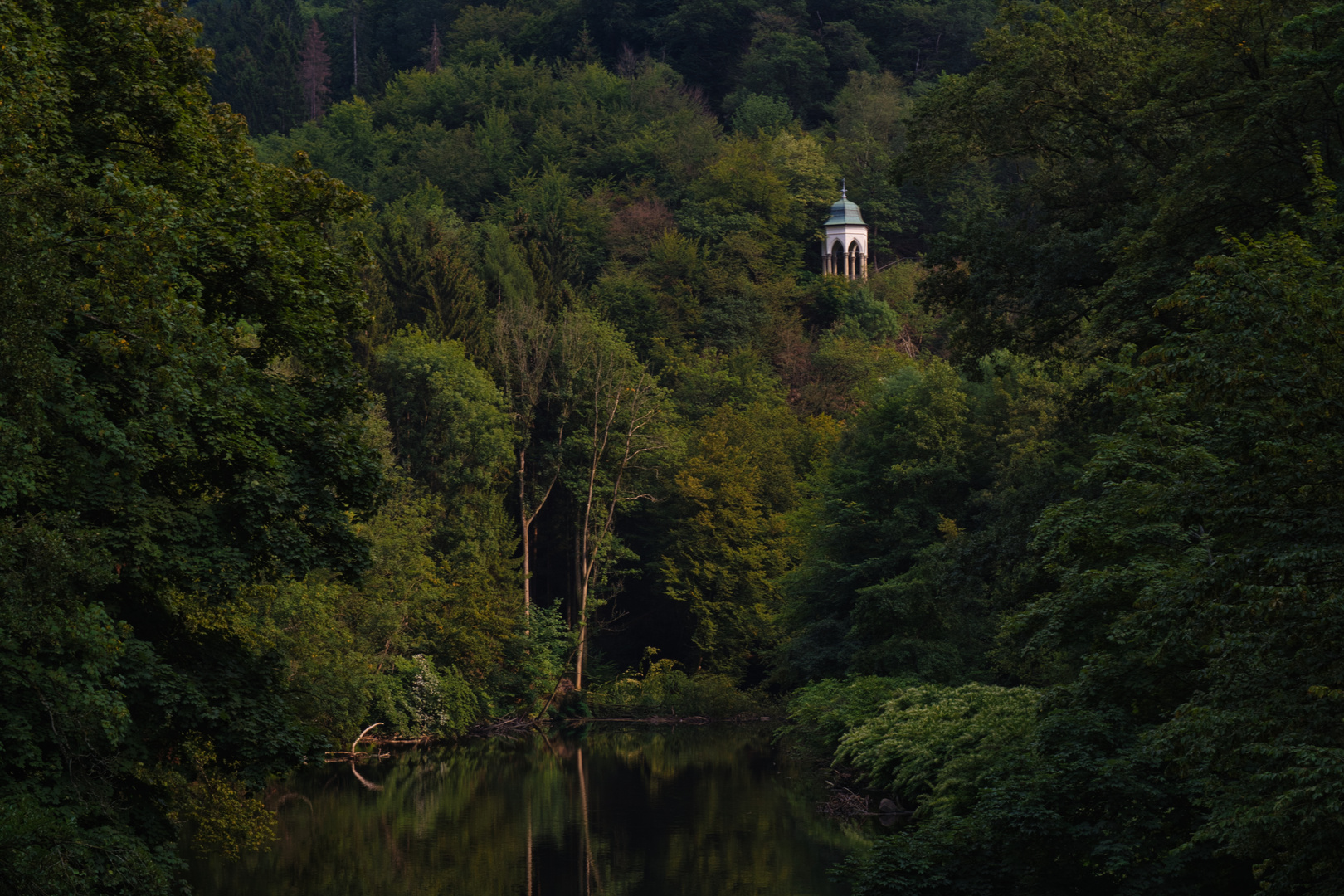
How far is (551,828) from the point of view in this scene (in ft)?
96.5

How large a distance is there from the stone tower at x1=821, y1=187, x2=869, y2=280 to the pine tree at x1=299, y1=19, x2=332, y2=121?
141 ft

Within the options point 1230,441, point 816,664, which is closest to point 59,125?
point 1230,441

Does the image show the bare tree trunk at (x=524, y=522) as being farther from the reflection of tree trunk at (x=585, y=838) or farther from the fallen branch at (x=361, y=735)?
the reflection of tree trunk at (x=585, y=838)

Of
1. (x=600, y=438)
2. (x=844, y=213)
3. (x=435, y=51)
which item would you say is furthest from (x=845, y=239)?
(x=435, y=51)

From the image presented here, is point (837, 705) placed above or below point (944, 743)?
below

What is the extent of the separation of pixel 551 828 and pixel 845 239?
46.8 m

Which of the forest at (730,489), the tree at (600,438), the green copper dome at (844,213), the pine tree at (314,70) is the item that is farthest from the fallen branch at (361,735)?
the pine tree at (314,70)

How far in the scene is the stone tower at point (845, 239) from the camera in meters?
70.6

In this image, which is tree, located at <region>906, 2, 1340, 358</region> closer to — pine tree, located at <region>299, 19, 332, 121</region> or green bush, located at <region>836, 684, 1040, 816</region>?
green bush, located at <region>836, 684, 1040, 816</region>

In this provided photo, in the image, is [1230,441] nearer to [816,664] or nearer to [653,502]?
[816,664]

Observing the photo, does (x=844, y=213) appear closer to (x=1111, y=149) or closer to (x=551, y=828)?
(x=551, y=828)

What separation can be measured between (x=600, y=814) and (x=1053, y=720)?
635 inches

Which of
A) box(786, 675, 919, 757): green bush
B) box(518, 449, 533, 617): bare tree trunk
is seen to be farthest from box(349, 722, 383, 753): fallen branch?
box(786, 675, 919, 757): green bush

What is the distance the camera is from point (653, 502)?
5491 cm
